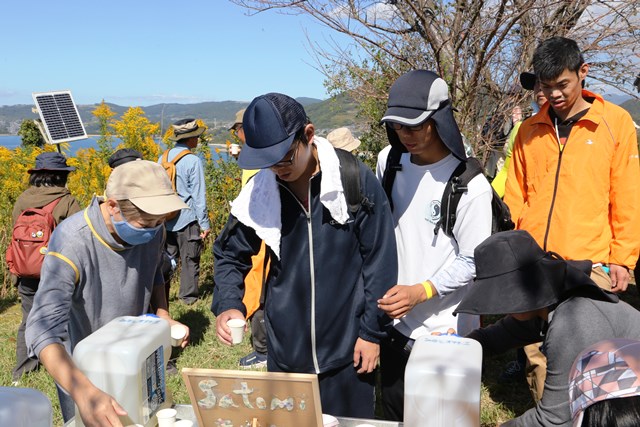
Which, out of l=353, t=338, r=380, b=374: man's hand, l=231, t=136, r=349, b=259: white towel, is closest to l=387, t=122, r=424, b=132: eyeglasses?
l=231, t=136, r=349, b=259: white towel

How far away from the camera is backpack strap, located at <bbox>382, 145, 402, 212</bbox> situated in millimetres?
2301

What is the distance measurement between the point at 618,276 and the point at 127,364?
7.14ft

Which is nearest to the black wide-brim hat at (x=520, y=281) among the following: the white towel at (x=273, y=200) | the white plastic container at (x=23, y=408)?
the white towel at (x=273, y=200)

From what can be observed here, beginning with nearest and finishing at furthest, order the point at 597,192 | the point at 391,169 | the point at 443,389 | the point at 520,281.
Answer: the point at 443,389
the point at 520,281
the point at 391,169
the point at 597,192

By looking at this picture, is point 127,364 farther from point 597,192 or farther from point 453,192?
point 597,192

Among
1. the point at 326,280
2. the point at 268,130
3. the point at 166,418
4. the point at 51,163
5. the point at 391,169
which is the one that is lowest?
the point at 166,418

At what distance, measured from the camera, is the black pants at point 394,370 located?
2291 mm

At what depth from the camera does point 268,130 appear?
1800 mm

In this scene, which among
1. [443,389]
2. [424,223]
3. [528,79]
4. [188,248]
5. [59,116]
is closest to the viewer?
[443,389]

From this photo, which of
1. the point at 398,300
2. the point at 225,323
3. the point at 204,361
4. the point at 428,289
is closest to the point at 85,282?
the point at 225,323

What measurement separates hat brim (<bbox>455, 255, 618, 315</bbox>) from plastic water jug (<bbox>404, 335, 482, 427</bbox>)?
20cm

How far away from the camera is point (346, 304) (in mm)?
2061

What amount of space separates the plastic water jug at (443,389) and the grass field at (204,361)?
6.28 feet

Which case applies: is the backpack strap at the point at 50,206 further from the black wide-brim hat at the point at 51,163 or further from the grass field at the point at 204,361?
the grass field at the point at 204,361
